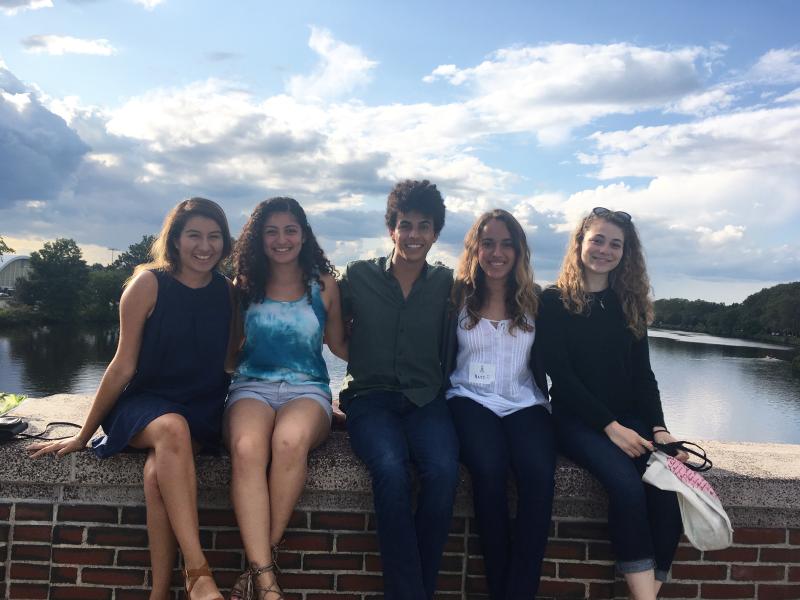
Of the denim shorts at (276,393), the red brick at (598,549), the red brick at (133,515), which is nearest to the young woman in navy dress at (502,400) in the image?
the red brick at (598,549)

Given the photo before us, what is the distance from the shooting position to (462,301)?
10.7ft

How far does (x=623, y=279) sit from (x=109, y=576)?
2645mm

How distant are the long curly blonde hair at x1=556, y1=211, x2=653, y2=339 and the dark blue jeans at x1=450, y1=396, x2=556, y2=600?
0.75 meters

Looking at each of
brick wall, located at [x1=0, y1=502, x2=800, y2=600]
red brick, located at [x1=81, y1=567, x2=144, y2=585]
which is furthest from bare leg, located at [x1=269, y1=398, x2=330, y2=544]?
red brick, located at [x1=81, y1=567, x2=144, y2=585]

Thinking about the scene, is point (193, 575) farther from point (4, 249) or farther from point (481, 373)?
point (4, 249)

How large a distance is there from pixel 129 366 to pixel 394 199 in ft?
4.67

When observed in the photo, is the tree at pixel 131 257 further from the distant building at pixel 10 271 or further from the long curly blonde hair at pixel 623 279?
the long curly blonde hair at pixel 623 279

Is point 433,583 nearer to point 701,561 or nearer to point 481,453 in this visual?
point 481,453

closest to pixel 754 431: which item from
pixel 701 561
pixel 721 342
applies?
pixel 701 561

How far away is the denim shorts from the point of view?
295 cm

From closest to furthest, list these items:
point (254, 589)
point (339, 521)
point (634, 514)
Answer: point (254, 589)
point (634, 514)
point (339, 521)

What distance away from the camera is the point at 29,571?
285 centimetres

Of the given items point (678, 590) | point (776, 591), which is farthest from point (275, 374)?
point (776, 591)

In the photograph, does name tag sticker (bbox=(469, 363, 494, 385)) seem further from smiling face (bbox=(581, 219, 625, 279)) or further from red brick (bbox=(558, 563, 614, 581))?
red brick (bbox=(558, 563, 614, 581))
